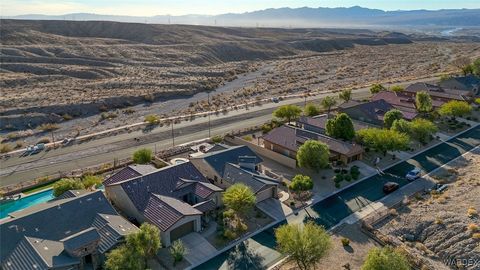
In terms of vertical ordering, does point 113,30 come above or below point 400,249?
above

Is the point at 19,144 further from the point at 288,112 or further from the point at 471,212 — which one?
the point at 471,212

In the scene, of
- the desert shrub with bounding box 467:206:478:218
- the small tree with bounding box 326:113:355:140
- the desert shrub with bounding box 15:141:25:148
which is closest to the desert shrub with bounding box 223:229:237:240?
the desert shrub with bounding box 467:206:478:218

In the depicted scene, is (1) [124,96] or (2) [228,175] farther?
(1) [124,96]

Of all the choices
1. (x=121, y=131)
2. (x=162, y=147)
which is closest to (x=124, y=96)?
(x=121, y=131)

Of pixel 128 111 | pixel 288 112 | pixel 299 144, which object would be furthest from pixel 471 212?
pixel 128 111

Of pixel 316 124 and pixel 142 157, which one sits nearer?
pixel 142 157

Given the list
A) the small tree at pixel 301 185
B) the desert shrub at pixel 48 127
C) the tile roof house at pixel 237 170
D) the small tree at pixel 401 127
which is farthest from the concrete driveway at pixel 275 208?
the desert shrub at pixel 48 127

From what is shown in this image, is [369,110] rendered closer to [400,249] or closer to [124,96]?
[400,249]
